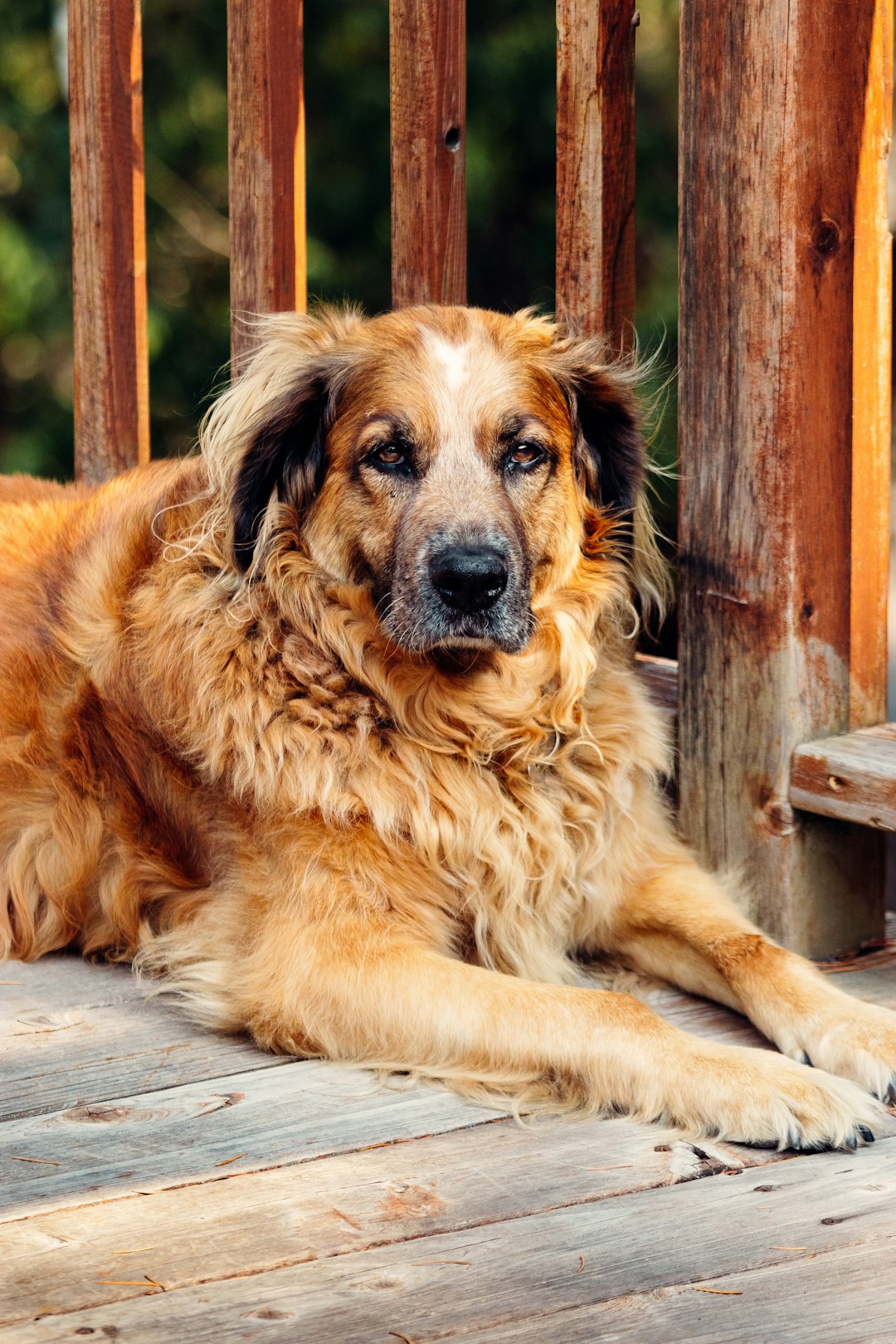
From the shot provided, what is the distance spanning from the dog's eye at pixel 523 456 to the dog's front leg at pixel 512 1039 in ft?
2.72

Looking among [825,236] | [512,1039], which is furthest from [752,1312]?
[825,236]

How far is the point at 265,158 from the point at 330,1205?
244 centimetres

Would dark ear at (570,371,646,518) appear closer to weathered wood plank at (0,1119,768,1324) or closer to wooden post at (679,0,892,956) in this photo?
wooden post at (679,0,892,956)

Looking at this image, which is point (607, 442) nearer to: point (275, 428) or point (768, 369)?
point (768, 369)

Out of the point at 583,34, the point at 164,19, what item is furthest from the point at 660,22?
the point at 583,34

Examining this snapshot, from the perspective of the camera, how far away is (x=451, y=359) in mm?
2660

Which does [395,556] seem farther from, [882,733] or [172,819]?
[882,733]

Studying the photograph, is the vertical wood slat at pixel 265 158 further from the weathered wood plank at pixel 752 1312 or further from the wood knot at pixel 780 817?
the weathered wood plank at pixel 752 1312

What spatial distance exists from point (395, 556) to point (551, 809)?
54cm

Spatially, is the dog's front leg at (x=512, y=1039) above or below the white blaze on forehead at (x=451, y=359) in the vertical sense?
below

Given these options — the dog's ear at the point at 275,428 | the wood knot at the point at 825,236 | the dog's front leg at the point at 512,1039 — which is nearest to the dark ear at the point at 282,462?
the dog's ear at the point at 275,428

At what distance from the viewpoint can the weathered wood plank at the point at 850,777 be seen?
2.53 meters

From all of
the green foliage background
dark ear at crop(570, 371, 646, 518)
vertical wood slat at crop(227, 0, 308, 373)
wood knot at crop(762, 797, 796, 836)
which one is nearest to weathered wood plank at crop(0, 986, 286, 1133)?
wood knot at crop(762, 797, 796, 836)

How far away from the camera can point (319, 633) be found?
2678 millimetres
